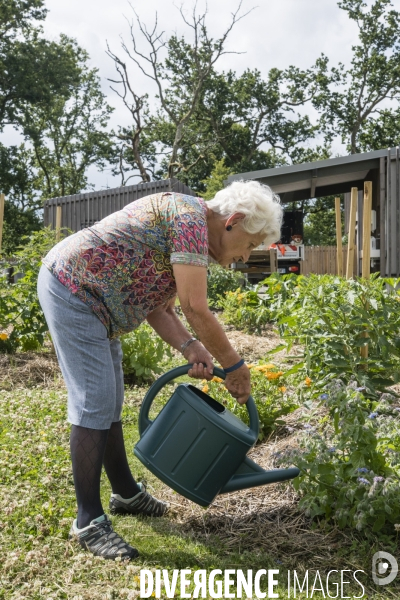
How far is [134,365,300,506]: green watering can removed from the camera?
1899mm

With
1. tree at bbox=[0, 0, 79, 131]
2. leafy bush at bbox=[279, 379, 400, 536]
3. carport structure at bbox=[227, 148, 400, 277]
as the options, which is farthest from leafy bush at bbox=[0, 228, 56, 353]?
tree at bbox=[0, 0, 79, 131]

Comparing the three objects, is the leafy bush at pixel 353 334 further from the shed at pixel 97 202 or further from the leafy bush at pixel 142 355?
the shed at pixel 97 202

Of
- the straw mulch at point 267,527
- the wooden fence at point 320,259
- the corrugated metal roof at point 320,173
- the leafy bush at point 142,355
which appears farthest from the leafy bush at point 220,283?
the wooden fence at point 320,259

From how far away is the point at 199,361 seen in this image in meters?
2.15

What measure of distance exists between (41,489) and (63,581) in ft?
2.40

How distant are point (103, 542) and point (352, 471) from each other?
849mm

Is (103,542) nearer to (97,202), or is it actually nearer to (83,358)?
(83,358)

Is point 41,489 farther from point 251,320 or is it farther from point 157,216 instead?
point 251,320

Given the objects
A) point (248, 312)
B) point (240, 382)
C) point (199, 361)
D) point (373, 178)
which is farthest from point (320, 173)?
point (240, 382)

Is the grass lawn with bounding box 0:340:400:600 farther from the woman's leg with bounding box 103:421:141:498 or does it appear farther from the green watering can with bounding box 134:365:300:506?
the green watering can with bounding box 134:365:300:506

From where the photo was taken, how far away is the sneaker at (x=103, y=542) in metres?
1.96

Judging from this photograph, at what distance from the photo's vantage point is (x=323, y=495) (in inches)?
81.0

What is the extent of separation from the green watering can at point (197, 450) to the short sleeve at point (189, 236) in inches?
17.0

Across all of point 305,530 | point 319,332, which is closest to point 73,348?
point 305,530
